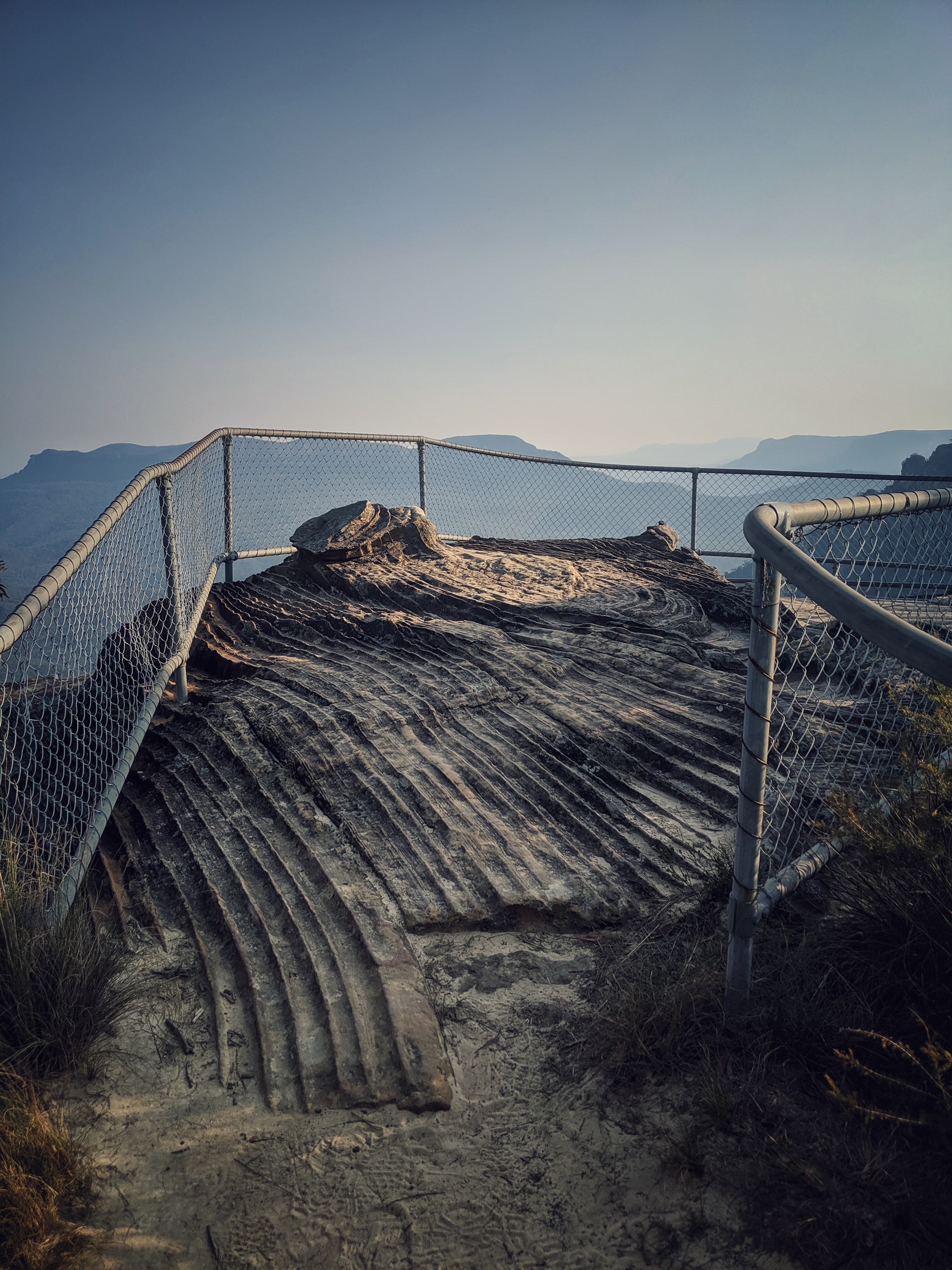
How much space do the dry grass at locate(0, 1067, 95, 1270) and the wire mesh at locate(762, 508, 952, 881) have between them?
1.85 metres

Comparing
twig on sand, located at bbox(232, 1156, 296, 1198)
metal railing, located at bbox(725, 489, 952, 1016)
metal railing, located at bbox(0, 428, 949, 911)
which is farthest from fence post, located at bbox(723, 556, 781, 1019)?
twig on sand, located at bbox(232, 1156, 296, 1198)

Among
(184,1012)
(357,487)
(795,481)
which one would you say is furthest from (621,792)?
(795,481)

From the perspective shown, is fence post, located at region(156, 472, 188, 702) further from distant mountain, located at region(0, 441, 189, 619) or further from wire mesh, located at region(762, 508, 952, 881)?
distant mountain, located at region(0, 441, 189, 619)

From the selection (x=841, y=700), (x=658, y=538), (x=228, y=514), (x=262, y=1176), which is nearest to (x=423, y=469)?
(x=228, y=514)

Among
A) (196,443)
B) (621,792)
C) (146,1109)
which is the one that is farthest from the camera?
(196,443)

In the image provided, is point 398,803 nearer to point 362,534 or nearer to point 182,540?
point 182,540

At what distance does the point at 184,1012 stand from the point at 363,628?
3.61m

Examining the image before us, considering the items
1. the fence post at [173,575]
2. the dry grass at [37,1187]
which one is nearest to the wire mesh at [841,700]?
the dry grass at [37,1187]

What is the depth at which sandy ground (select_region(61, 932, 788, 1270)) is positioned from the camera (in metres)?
1.59

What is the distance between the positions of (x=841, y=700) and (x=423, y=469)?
616 centimetres

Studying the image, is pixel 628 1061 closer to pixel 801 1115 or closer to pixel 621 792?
pixel 801 1115

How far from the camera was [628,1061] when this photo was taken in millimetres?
1984

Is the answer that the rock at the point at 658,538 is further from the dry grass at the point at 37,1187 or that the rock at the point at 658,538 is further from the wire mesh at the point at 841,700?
the dry grass at the point at 37,1187

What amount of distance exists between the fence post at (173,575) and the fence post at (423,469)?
186 inches
